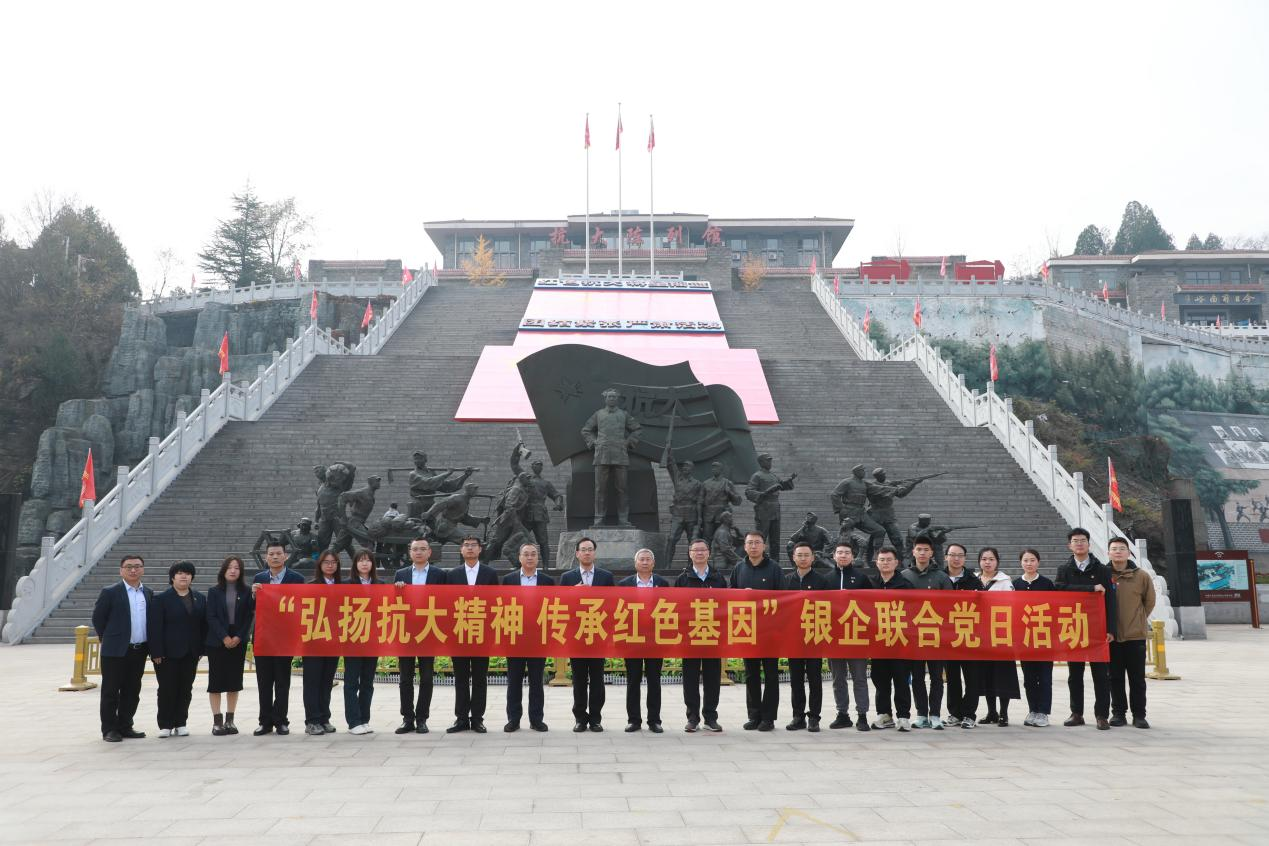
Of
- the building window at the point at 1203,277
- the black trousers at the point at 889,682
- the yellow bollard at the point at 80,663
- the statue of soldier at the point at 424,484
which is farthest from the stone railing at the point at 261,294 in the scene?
the building window at the point at 1203,277

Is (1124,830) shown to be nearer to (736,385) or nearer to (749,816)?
(749,816)

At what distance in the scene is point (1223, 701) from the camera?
817 centimetres

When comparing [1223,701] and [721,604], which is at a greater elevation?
[721,604]

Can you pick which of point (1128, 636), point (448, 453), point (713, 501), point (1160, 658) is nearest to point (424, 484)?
point (713, 501)

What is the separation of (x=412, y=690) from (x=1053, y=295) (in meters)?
37.3

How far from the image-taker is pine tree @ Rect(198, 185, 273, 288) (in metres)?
51.7

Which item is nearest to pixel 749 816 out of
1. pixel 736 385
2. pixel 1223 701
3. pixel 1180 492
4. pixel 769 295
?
pixel 1223 701

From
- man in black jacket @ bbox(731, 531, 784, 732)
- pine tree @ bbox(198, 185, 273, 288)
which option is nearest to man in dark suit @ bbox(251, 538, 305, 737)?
man in black jacket @ bbox(731, 531, 784, 732)

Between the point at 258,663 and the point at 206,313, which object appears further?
the point at 206,313

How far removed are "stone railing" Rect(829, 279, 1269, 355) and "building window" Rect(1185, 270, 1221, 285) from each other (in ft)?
74.3

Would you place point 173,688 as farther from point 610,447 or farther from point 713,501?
point 713,501

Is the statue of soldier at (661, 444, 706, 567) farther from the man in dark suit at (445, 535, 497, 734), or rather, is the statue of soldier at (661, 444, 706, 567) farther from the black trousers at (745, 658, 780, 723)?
the man in dark suit at (445, 535, 497, 734)

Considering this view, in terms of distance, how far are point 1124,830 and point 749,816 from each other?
158 centimetres

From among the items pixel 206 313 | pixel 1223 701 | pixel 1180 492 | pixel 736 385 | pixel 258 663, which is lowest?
pixel 1223 701
